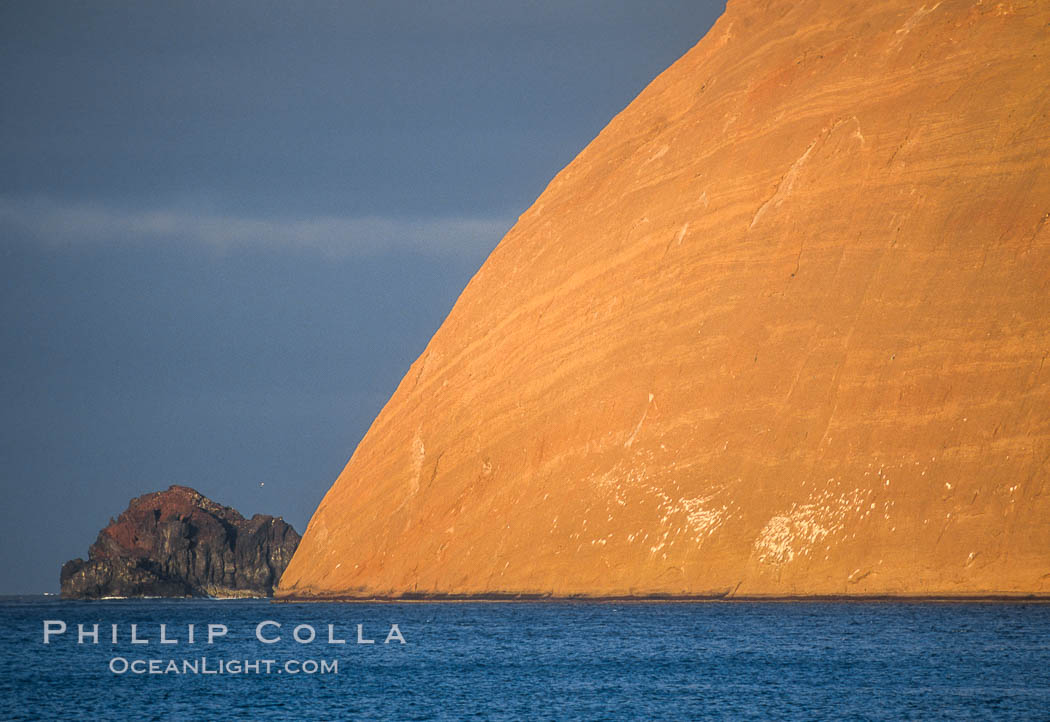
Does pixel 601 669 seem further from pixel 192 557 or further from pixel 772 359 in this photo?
pixel 192 557

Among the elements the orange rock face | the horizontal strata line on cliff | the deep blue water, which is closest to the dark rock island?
the orange rock face

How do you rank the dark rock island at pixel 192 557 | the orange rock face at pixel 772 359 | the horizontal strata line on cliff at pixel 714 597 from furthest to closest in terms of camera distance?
the dark rock island at pixel 192 557 < the orange rock face at pixel 772 359 < the horizontal strata line on cliff at pixel 714 597

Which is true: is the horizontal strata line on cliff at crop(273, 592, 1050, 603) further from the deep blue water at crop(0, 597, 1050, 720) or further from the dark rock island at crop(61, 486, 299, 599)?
the dark rock island at crop(61, 486, 299, 599)

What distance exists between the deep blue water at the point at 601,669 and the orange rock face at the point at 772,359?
4107mm

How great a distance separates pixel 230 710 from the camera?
35625 mm

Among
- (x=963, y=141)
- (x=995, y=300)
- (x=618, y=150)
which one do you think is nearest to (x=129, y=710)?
(x=995, y=300)

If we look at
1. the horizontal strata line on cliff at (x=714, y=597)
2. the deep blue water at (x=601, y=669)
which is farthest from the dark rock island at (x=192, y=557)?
the deep blue water at (x=601, y=669)

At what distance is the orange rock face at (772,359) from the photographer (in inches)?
2512

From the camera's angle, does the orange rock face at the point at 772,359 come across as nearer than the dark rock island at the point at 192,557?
Yes

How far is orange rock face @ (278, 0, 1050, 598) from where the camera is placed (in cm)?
6381

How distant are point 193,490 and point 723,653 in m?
89.9

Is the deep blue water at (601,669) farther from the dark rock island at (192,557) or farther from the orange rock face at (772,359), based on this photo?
the dark rock island at (192,557)

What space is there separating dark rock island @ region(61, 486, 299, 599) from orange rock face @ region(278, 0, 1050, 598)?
36.0 m

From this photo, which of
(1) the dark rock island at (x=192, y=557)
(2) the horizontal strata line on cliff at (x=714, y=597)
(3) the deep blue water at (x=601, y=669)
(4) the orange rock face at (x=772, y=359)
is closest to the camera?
(3) the deep blue water at (x=601, y=669)
